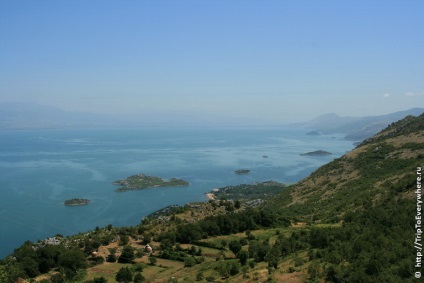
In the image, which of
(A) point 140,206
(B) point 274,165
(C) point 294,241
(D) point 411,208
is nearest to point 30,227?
(A) point 140,206

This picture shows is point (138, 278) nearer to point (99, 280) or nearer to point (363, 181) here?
point (99, 280)

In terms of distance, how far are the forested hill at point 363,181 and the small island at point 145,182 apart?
68.2 m

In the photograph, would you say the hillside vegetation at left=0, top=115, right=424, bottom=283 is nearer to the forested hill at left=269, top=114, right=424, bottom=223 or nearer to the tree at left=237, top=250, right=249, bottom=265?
the tree at left=237, top=250, right=249, bottom=265

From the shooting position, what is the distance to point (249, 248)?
27.6 m

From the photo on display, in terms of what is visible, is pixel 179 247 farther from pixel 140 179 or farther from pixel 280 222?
pixel 140 179

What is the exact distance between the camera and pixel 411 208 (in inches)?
1013

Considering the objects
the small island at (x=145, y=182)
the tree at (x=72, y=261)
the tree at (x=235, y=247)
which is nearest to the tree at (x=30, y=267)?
the tree at (x=72, y=261)

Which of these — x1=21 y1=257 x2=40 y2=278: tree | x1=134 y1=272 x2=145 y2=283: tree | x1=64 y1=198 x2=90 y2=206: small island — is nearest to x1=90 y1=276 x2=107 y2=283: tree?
x1=134 y1=272 x2=145 y2=283: tree

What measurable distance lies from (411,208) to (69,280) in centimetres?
2510

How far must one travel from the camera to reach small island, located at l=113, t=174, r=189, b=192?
124 m

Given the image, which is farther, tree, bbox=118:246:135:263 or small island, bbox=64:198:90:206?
small island, bbox=64:198:90:206

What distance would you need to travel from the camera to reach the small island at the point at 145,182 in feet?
406

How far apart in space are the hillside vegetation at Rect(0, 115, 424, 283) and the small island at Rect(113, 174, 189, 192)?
8205cm

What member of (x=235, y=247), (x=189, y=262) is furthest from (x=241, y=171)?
(x=189, y=262)
